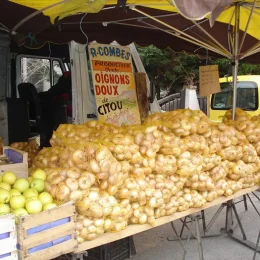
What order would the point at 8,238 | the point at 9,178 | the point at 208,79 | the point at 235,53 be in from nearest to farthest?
1. the point at 8,238
2. the point at 9,178
3. the point at 235,53
4. the point at 208,79

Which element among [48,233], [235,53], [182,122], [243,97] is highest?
[235,53]

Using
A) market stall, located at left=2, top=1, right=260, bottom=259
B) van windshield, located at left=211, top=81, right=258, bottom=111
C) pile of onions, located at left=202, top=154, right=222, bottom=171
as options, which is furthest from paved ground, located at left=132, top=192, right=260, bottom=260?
van windshield, located at left=211, top=81, right=258, bottom=111

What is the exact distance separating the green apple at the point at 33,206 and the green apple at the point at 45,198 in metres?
0.07

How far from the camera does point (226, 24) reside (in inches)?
210

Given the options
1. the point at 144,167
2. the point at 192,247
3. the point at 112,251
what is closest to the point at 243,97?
the point at 192,247

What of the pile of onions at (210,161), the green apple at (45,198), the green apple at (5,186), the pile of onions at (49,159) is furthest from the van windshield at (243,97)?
the green apple at (5,186)

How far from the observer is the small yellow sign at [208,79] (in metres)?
5.04

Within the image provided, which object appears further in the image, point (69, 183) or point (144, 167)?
point (144, 167)

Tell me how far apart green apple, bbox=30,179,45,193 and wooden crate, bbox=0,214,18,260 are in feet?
1.38

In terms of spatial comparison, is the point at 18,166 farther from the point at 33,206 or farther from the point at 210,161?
the point at 210,161

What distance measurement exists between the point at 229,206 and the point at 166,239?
2.88 feet

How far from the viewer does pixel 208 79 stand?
5.08 meters

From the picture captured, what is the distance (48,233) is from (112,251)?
4.68 ft

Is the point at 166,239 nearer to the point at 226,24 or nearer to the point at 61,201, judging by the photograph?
the point at 61,201
